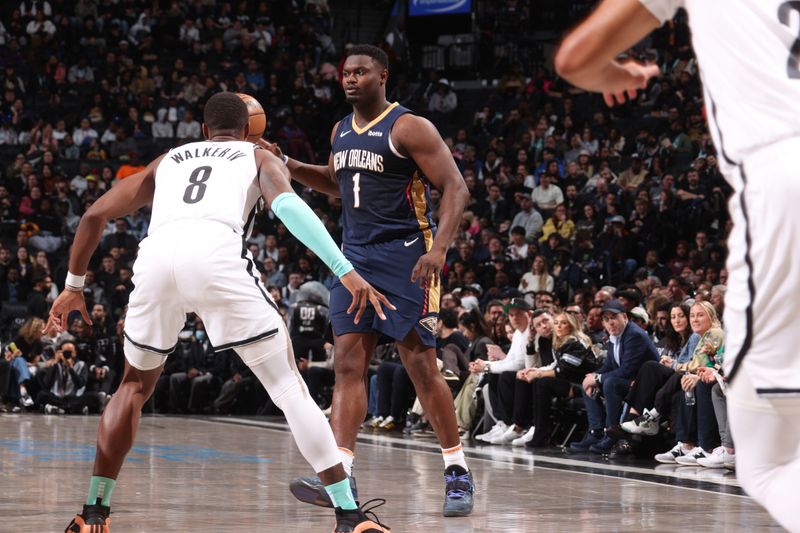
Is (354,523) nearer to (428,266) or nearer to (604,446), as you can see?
(428,266)

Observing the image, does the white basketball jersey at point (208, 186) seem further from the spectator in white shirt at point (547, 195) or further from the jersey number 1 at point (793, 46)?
the spectator in white shirt at point (547, 195)

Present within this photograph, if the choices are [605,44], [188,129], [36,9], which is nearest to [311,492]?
[605,44]

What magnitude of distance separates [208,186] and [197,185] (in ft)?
0.15

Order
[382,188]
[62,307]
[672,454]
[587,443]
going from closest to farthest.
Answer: [62,307]
[382,188]
[672,454]
[587,443]

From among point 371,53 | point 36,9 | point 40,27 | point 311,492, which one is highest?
point 36,9

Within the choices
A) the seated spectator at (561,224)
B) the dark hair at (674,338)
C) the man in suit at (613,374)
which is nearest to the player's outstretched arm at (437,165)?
the man in suit at (613,374)

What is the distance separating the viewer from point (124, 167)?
19.5 metres

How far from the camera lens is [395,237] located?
5.70 m

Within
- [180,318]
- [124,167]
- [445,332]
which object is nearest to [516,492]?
[180,318]

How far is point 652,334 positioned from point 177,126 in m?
12.7

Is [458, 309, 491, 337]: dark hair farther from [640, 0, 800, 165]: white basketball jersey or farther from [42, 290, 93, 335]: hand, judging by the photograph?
[640, 0, 800, 165]: white basketball jersey

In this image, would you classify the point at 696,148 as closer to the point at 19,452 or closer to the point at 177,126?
the point at 177,126

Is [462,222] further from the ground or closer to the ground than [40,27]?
closer to the ground

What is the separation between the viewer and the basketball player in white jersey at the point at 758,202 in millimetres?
2398
